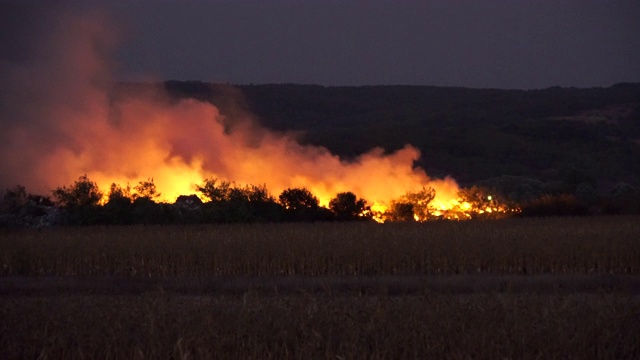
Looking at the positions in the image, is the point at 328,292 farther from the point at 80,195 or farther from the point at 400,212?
the point at 400,212

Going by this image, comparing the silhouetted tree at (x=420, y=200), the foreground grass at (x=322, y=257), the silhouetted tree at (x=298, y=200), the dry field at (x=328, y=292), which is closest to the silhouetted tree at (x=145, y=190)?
the silhouetted tree at (x=298, y=200)

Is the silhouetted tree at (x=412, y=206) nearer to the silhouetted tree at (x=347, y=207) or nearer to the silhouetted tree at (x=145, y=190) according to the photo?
the silhouetted tree at (x=347, y=207)

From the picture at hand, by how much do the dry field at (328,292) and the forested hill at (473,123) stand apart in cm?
4213

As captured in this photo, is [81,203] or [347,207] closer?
[81,203]

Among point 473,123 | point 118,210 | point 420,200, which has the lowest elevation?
point 118,210

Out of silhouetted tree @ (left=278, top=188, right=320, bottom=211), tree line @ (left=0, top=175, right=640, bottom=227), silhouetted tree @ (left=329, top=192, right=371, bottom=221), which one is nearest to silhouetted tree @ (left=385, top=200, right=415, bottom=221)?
tree line @ (left=0, top=175, right=640, bottom=227)

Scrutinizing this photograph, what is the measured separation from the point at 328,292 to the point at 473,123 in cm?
9108

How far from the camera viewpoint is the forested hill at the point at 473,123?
7600cm

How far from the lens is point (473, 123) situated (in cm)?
10188

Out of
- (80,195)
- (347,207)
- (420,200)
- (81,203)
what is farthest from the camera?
(420,200)

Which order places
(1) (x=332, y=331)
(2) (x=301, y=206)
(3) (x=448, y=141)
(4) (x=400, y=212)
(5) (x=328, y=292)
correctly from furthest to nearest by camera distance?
(3) (x=448, y=141) < (4) (x=400, y=212) < (2) (x=301, y=206) < (5) (x=328, y=292) < (1) (x=332, y=331)

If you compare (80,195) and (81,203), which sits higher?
(80,195)

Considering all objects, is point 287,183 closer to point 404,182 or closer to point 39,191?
point 404,182

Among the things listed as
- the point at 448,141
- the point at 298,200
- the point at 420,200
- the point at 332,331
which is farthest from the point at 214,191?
the point at 448,141
